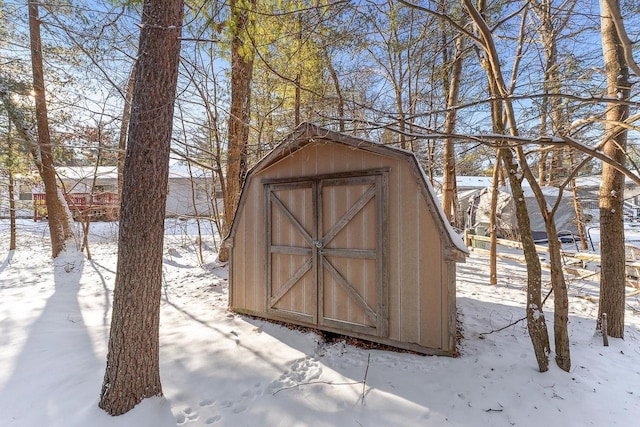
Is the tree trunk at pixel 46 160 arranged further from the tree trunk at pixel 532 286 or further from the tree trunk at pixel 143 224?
the tree trunk at pixel 532 286

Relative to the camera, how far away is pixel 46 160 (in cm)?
777

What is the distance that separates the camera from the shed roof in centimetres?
326

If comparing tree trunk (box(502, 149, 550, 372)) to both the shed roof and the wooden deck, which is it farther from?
the wooden deck

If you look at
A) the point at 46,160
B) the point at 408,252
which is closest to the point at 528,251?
the point at 408,252

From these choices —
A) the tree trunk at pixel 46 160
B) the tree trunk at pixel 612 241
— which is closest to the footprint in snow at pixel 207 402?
the tree trunk at pixel 612 241

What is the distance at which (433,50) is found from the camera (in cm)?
632

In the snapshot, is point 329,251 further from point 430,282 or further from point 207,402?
point 207,402

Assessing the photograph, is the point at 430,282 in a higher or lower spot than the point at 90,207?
lower

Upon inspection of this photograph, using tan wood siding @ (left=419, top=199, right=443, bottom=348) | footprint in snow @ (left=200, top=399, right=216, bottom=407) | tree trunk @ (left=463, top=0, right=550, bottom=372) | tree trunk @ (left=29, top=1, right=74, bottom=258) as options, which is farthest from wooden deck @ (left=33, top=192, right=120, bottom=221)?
tree trunk @ (left=463, top=0, right=550, bottom=372)

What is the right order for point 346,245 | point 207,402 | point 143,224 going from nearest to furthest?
point 143,224, point 207,402, point 346,245

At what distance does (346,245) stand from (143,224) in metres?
2.26

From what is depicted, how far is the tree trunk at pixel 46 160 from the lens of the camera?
723 cm

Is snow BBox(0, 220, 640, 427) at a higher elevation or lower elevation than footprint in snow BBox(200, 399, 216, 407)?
higher

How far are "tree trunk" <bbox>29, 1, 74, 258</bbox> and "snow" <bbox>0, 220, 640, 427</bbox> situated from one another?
4054mm
